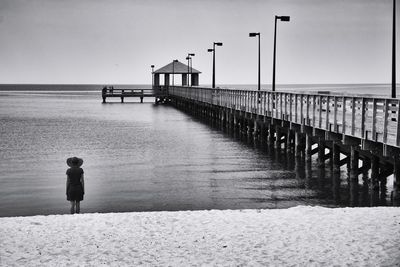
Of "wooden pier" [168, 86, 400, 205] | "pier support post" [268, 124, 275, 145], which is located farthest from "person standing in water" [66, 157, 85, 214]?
"pier support post" [268, 124, 275, 145]

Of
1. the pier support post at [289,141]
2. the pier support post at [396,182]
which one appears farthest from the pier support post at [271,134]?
the pier support post at [396,182]

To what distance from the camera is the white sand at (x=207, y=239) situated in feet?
28.8

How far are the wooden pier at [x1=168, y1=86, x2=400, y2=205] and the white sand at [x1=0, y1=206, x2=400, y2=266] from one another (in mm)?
4834

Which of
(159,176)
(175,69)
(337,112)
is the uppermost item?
(175,69)

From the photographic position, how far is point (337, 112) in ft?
70.7

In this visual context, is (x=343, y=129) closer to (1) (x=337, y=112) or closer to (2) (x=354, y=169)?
(2) (x=354, y=169)

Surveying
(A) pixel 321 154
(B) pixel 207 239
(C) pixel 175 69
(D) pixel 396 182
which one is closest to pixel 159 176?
(A) pixel 321 154

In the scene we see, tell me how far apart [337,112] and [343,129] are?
8.29 feet

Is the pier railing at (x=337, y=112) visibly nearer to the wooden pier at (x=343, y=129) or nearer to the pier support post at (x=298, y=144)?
the wooden pier at (x=343, y=129)

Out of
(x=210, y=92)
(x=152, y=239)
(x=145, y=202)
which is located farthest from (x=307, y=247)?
(x=210, y=92)

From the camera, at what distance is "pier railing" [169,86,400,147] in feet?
53.2

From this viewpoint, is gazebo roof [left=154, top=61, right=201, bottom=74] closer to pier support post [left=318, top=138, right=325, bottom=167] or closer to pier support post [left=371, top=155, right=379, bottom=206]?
pier support post [left=318, top=138, right=325, bottom=167]

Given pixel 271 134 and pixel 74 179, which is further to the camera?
pixel 271 134

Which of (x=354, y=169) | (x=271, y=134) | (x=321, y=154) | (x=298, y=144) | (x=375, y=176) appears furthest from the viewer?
(x=271, y=134)
